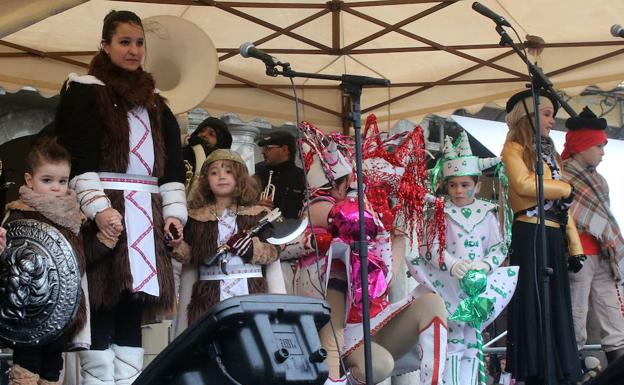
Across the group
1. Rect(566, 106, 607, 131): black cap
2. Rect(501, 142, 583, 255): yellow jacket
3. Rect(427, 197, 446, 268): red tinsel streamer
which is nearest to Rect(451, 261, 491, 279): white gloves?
Rect(427, 197, 446, 268): red tinsel streamer

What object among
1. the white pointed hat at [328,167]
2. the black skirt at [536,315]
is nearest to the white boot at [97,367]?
the white pointed hat at [328,167]

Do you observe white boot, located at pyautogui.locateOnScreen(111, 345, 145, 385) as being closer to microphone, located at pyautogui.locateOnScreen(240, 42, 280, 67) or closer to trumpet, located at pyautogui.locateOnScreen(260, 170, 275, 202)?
microphone, located at pyautogui.locateOnScreen(240, 42, 280, 67)

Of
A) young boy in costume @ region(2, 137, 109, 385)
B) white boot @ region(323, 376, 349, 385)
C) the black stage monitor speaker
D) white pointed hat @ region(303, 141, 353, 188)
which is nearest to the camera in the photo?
the black stage monitor speaker

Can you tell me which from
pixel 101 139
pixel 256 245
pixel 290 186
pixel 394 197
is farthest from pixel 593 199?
pixel 101 139

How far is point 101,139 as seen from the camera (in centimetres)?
A: 471

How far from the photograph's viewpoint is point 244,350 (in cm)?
298

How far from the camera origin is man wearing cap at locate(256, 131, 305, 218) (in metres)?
6.46

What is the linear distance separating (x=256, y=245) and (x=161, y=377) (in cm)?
212

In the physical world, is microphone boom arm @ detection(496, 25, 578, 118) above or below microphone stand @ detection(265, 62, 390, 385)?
above

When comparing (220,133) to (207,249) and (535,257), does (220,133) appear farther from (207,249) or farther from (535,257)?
(535,257)

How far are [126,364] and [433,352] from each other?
1780 millimetres

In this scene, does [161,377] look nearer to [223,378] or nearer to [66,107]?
[223,378]

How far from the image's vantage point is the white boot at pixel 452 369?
5.79 metres

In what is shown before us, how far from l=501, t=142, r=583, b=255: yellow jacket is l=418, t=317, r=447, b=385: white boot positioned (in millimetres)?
1006
